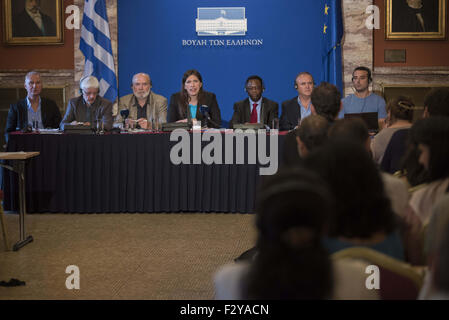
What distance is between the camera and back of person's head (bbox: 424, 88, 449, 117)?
3.74 metres

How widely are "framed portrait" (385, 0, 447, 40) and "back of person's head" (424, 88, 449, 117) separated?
4.54 m

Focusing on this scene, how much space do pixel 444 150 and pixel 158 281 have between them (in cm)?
230

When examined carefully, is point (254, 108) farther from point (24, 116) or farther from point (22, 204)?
point (22, 204)

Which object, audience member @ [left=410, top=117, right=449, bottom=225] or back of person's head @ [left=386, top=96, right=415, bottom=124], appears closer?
audience member @ [left=410, top=117, right=449, bottom=225]

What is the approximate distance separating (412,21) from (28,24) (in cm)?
550

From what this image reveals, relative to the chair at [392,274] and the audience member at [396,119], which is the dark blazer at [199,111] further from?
the chair at [392,274]

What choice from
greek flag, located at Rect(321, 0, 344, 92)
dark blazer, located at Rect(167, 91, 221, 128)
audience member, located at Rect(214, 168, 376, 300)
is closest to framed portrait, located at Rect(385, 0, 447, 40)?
greek flag, located at Rect(321, 0, 344, 92)

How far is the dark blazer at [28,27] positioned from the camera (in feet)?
27.5

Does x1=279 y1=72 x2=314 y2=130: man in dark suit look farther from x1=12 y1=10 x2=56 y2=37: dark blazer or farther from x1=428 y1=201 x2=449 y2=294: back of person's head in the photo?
x1=428 y1=201 x2=449 y2=294: back of person's head

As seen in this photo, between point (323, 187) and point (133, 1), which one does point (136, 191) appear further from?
point (323, 187)

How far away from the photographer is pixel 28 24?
27.5ft

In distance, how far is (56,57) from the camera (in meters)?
8.40

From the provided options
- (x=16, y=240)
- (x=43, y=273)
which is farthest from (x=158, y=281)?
(x=16, y=240)

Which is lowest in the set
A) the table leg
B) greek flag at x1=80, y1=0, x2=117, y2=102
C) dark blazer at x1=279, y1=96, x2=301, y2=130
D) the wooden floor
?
the wooden floor
